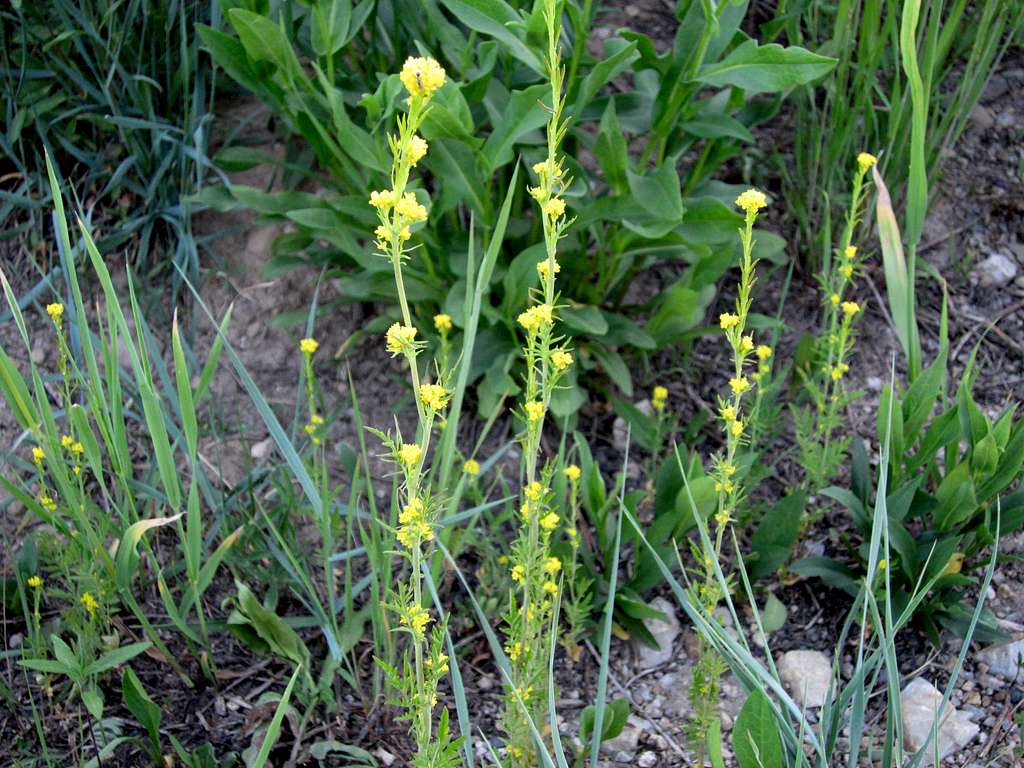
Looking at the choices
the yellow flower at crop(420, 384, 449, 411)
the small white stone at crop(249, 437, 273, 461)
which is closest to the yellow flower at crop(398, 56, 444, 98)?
the yellow flower at crop(420, 384, 449, 411)

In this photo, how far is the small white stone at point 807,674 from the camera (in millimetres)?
2025

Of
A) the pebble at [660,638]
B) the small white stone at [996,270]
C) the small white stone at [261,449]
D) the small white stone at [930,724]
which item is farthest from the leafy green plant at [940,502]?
the small white stone at [261,449]

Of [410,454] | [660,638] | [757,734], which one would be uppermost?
[410,454]

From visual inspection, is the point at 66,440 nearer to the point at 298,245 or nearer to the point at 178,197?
the point at 298,245

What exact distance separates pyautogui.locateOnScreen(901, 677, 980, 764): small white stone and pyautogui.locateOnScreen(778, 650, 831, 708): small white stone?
144 millimetres

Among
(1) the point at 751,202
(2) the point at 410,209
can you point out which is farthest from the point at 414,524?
(1) the point at 751,202

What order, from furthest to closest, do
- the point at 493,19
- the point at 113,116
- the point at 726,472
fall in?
the point at 113,116
the point at 493,19
the point at 726,472

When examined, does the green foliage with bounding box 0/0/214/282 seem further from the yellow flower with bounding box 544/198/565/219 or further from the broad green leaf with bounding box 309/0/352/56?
the yellow flower with bounding box 544/198/565/219

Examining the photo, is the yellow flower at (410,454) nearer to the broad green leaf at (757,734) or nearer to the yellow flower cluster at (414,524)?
the yellow flower cluster at (414,524)

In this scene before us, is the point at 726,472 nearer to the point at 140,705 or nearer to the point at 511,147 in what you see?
the point at 511,147

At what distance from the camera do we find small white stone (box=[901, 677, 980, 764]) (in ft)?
6.19

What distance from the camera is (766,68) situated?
2.12 m

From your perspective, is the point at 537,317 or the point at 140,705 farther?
the point at 140,705

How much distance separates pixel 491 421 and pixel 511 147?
1.76 feet
